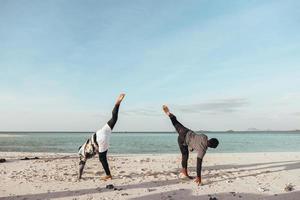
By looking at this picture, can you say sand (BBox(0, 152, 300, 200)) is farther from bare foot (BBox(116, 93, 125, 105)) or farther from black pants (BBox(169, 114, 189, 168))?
bare foot (BBox(116, 93, 125, 105))

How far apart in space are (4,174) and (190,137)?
7.60 metres

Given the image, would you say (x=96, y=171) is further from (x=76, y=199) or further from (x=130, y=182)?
(x=76, y=199)

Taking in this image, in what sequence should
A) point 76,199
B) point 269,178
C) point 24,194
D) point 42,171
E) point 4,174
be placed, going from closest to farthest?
point 76,199
point 24,194
point 269,178
point 4,174
point 42,171

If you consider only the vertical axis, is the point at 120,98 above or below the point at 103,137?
above

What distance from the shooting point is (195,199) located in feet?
33.0

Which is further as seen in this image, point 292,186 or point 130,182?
point 130,182

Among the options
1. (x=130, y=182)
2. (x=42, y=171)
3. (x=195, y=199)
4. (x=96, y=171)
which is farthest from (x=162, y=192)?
(x=42, y=171)

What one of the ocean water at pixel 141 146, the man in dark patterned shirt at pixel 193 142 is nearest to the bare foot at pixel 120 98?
the man in dark patterned shirt at pixel 193 142

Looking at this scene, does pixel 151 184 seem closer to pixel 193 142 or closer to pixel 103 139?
pixel 193 142

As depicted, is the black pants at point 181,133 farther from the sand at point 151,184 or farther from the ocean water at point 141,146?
the ocean water at point 141,146

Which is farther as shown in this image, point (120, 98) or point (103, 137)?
point (120, 98)

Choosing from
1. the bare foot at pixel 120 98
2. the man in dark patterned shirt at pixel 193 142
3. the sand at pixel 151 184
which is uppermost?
the bare foot at pixel 120 98

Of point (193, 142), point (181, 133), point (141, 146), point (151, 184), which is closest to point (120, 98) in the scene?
point (181, 133)

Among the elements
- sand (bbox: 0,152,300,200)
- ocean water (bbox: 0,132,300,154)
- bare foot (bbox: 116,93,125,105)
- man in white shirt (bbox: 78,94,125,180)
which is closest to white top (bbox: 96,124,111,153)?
man in white shirt (bbox: 78,94,125,180)
